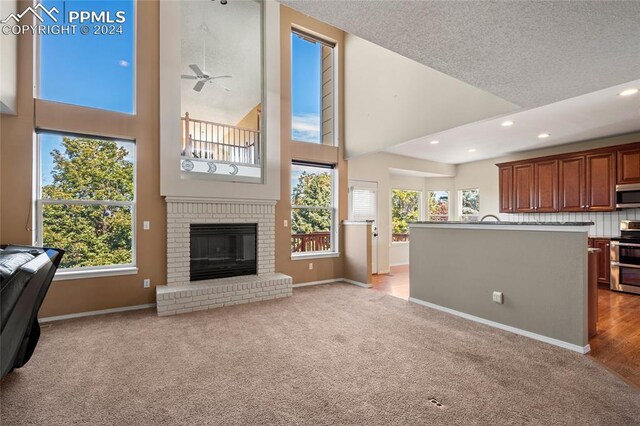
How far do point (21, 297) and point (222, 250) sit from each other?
2975mm

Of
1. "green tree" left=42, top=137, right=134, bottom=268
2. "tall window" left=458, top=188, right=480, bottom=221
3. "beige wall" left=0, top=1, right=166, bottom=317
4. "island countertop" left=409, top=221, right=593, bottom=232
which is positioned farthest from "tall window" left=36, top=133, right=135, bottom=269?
"tall window" left=458, top=188, right=480, bottom=221

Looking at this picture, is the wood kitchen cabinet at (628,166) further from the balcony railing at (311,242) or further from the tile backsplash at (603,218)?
the balcony railing at (311,242)

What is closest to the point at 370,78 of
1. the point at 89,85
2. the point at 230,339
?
the point at 89,85

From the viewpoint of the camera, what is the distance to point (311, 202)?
19.3ft

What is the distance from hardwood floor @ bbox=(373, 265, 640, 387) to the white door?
127cm

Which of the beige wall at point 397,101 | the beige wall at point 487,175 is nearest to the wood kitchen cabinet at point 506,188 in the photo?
the beige wall at point 487,175

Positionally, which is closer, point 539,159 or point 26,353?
point 26,353

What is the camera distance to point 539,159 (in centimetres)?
616

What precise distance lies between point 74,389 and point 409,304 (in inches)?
148

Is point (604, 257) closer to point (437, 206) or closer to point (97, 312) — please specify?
point (437, 206)

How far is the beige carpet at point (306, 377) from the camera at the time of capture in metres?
1.89

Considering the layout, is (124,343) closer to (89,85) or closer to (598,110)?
(89,85)

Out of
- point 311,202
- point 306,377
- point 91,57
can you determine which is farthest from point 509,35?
point 91,57

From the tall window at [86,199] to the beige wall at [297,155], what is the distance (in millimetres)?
2300
